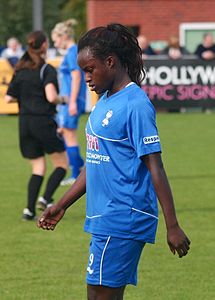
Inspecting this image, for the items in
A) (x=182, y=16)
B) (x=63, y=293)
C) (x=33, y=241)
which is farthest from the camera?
(x=182, y=16)

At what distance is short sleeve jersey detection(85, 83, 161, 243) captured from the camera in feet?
17.4

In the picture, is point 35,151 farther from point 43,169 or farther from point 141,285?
point 141,285

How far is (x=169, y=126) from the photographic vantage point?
23.1 metres

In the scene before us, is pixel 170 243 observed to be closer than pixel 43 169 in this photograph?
Yes

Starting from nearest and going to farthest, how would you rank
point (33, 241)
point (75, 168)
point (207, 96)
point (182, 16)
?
1. point (33, 241)
2. point (75, 168)
3. point (207, 96)
4. point (182, 16)

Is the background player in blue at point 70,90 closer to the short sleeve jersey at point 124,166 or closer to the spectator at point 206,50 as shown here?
the short sleeve jersey at point 124,166

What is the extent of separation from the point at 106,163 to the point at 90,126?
23cm

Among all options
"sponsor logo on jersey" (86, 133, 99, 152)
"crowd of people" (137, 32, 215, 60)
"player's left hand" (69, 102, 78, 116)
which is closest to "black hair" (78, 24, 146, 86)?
"sponsor logo on jersey" (86, 133, 99, 152)

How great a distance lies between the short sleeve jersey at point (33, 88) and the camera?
11.0 meters

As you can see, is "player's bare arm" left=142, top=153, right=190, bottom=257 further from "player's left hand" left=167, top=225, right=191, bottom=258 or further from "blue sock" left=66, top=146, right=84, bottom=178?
"blue sock" left=66, top=146, right=84, bottom=178

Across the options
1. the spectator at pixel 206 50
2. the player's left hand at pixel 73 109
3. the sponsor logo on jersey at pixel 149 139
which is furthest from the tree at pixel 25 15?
the sponsor logo on jersey at pixel 149 139

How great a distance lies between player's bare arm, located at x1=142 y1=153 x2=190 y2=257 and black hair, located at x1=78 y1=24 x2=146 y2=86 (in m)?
0.52

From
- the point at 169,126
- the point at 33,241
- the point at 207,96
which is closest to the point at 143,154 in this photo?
the point at 33,241

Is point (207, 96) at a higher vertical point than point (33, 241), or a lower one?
lower
